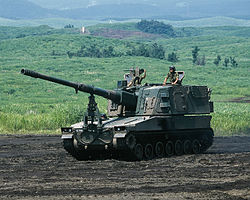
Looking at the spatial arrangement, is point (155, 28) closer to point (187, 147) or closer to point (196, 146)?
point (196, 146)

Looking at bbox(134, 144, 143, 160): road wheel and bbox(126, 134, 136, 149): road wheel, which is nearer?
bbox(126, 134, 136, 149): road wheel

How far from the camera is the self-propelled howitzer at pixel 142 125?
24234 millimetres

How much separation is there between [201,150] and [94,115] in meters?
6.00

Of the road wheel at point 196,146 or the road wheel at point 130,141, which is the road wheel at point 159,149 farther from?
the road wheel at point 196,146

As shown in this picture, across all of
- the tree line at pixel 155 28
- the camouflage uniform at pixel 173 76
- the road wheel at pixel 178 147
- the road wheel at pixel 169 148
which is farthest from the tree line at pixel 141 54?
the road wheel at pixel 169 148

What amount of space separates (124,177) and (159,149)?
667cm

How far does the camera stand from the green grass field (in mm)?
42625

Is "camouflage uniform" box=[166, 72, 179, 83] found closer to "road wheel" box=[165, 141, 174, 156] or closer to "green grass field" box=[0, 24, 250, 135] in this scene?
"road wheel" box=[165, 141, 174, 156]

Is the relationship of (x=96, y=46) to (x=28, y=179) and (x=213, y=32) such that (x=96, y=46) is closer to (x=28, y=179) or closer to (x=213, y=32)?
(x=213, y=32)

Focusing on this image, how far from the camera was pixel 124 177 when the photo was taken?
19.6 metres

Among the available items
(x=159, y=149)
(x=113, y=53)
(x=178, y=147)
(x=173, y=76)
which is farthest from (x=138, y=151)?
(x=113, y=53)

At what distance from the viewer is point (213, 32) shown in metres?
191

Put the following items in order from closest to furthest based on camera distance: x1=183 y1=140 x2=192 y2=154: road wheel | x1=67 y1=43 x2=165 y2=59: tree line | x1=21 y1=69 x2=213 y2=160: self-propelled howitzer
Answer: x1=21 y1=69 x2=213 y2=160: self-propelled howitzer → x1=183 y1=140 x2=192 y2=154: road wheel → x1=67 y1=43 x2=165 y2=59: tree line

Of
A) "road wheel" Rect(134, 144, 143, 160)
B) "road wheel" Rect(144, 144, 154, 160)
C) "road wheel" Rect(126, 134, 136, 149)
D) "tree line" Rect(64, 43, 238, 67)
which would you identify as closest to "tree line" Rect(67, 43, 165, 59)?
"tree line" Rect(64, 43, 238, 67)
